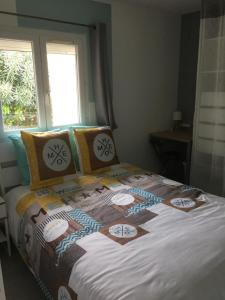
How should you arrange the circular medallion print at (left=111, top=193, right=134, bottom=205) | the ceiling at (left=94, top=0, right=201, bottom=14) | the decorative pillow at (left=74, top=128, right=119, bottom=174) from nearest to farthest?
1. the circular medallion print at (left=111, top=193, right=134, bottom=205)
2. the decorative pillow at (left=74, top=128, right=119, bottom=174)
3. the ceiling at (left=94, top=0, right=201, bottom=14)

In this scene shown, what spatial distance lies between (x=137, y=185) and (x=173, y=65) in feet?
6.85

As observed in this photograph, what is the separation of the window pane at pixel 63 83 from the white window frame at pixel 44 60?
2.1 inches

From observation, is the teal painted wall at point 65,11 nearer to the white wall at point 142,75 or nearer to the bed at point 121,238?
the white wall at point 142,75

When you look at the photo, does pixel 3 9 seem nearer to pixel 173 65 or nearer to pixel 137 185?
pixel 137 185

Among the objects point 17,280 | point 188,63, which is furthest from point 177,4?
point 17,280

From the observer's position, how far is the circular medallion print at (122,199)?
1.84 m

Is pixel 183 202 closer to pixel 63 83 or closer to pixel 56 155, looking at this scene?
pixel 56 155

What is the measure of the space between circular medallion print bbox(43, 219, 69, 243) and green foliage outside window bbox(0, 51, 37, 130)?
45.9 inches

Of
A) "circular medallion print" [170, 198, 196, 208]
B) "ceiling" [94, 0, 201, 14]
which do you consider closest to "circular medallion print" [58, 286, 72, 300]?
"circular medallion print" [170, 198, 196, 208]

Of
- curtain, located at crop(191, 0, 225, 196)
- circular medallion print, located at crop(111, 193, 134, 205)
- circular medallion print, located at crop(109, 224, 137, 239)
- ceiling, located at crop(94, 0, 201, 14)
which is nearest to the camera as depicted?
circular medallion print, located at crop(109, 224, 137, 239)

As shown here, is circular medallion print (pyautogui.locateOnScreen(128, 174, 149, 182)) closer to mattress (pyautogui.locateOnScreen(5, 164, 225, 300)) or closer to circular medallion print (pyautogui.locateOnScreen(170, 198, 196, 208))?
mattress (pyautogui.locateOnScreen(5, 164, 225, 300))

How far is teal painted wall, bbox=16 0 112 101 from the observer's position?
229cm

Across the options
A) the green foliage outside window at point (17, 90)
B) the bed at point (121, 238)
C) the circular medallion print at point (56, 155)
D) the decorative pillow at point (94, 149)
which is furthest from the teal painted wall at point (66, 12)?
the bed at point (121, 238)

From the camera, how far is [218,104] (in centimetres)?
261
